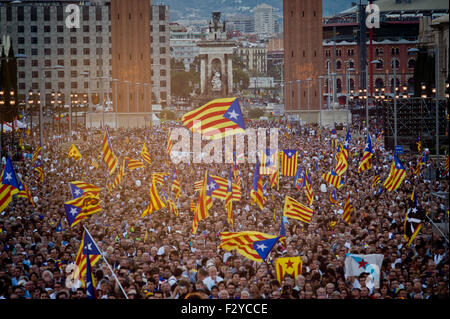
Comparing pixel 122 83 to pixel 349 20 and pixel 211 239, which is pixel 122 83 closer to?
pixel 349 20

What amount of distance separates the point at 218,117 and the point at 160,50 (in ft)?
387

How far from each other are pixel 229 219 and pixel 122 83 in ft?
262

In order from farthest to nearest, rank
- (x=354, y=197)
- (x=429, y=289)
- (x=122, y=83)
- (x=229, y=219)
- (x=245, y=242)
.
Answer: (x=122, y=83)
(x=354, y=197)
(x=229, y=219)
(x=245, y=242)
(x=429, y=289)

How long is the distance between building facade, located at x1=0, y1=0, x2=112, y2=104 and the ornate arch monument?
81.4 ft

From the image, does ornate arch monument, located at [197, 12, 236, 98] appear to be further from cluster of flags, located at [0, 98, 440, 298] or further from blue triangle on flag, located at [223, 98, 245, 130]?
blue triangle on flag, located at [223, 98, 245, 130]

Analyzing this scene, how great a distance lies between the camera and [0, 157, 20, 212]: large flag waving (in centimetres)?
1986

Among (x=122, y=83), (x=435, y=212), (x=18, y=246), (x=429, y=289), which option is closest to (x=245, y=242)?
(x=429, y=289)

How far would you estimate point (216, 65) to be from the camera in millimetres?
156125

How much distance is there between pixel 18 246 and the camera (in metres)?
→ 17.0

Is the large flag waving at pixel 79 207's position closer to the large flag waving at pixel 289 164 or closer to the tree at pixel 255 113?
the large flag waving at pixel 289 164

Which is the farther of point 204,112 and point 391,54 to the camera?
point 391,54

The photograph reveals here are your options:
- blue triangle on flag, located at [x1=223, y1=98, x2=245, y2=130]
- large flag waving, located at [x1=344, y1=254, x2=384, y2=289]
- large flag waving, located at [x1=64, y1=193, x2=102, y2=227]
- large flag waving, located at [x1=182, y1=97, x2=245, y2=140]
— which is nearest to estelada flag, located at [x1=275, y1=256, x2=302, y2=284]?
large flag waving, located at [x1=344, y1=254, x2=384, y2=289]

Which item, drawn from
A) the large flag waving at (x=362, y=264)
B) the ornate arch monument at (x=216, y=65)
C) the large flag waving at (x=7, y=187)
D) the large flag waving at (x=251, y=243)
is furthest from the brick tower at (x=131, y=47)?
the large flag waving at (x=362, y=264)
